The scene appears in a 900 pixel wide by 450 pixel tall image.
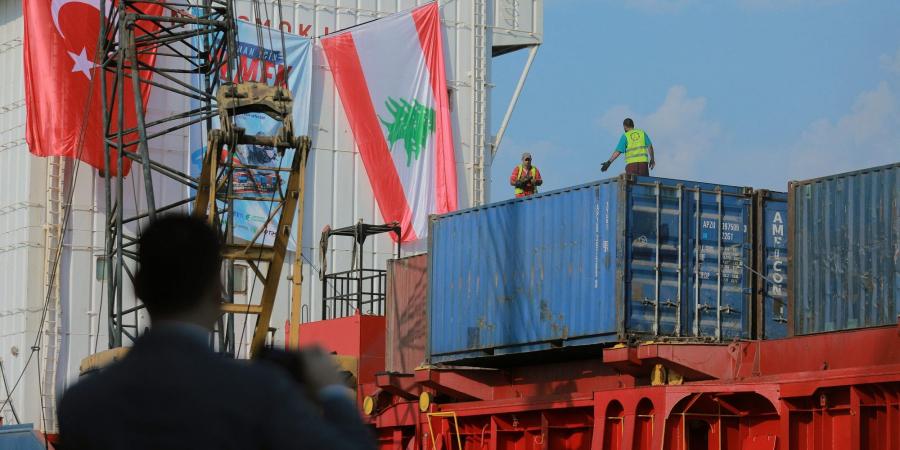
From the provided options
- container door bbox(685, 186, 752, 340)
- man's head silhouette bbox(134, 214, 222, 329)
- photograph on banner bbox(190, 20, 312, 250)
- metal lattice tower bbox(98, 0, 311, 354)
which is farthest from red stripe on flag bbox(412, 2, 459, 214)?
man's head silhouette bbox(134, 214, 222, 329)

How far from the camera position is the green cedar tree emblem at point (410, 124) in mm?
41312

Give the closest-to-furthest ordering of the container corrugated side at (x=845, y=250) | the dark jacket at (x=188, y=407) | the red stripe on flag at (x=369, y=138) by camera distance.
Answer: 1. the dark jacket at (x=188, y=407)
2. the container corrugated side at (x=845, y=250)
3. the red stripe on flag at (x=369, y=138)

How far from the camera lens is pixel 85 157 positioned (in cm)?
3697

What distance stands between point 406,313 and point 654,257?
690cm

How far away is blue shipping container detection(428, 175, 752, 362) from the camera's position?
1998cm

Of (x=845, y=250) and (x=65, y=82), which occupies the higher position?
(x=65, y=82)

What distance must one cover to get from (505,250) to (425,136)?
1992 cm

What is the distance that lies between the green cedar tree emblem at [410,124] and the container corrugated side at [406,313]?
14560 millimetres

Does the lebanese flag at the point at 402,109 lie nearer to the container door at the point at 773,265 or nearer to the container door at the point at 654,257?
the container door at the point at 773,265

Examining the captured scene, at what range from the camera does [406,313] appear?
85.0 feet

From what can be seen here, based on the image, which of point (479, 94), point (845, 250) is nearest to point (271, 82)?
point (479, 94)

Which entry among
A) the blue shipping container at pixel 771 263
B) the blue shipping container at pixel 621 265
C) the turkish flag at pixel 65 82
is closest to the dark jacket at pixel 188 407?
the blue shipping container at pixel 621 265

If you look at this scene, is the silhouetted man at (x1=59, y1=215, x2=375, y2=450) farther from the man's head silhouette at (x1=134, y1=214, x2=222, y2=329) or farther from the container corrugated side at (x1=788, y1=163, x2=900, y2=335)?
Result: the container corrugated side at (x1=788, y1=163, x2=900, y2=335)

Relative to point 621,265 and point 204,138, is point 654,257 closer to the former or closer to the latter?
point 621,265
